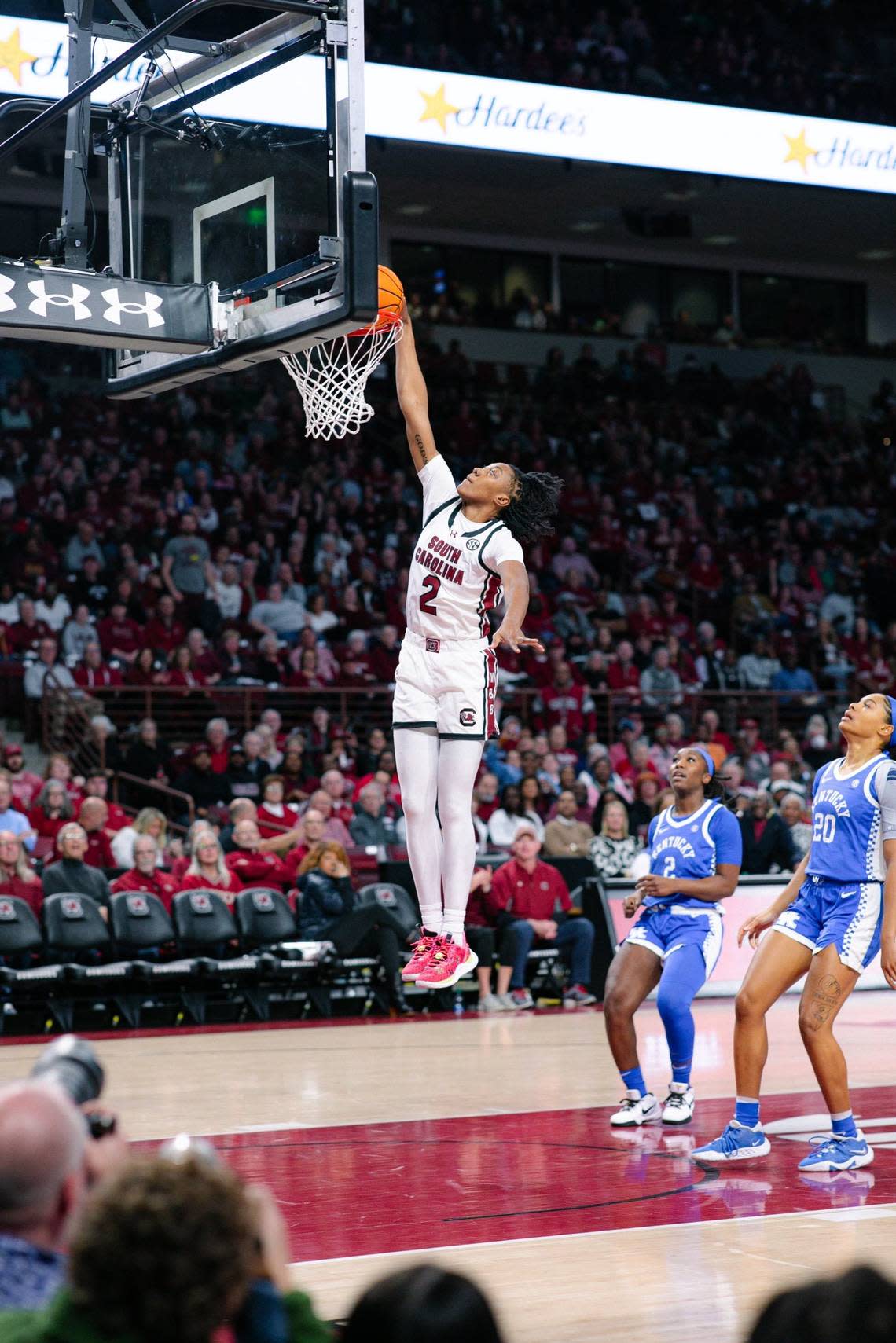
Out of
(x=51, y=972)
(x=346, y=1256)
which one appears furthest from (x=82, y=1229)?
(x=51, y=972)

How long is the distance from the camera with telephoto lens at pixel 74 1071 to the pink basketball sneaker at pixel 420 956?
4203mm

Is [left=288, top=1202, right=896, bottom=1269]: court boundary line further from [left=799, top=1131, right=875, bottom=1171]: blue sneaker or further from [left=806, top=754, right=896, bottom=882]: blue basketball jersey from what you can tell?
[left=806, top=754, right=896, bottom=882]: blue basketball jersey

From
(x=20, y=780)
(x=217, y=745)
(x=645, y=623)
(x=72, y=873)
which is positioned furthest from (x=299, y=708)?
(x=72, y=873)

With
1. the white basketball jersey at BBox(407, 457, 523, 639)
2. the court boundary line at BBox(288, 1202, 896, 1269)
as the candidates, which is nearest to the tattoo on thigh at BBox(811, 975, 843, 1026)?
the court boundary line at BBox(288, 1202, 896, 1269)

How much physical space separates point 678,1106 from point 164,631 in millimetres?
10542

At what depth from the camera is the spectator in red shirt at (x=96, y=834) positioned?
43.9 ft

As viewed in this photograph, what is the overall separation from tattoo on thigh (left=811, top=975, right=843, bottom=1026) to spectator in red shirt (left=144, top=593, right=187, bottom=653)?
11551 mm

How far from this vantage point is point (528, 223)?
2705cm

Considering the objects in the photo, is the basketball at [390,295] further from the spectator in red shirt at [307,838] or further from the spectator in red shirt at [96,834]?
the spectator in red shirt at [96,834]

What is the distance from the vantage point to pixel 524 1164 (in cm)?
755

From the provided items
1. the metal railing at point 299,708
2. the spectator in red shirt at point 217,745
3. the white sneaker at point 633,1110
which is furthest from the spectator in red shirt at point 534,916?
the white sneaker at point 633,1110

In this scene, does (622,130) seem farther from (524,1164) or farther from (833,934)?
(524,1164)

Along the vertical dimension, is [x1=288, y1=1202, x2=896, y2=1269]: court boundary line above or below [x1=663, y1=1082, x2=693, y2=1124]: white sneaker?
above

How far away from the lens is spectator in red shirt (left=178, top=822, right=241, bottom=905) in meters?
13.3
